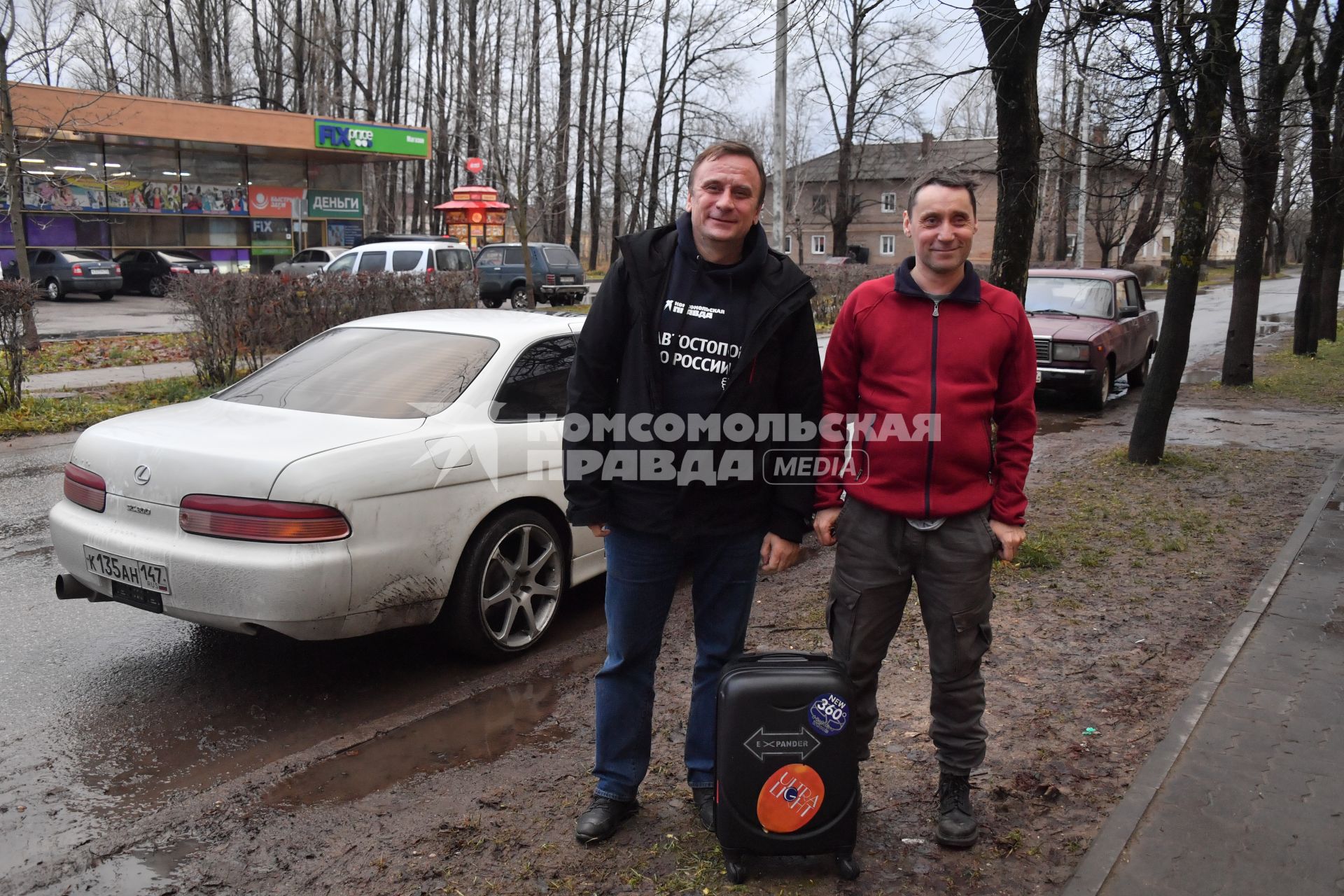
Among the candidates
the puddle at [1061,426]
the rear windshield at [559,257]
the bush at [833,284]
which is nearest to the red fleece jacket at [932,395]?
the puddle at [1061,426]

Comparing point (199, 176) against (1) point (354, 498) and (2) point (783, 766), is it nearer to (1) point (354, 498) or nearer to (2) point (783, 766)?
(1) point (354, 498)

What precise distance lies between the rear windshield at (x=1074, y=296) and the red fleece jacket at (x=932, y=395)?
36.8 ft

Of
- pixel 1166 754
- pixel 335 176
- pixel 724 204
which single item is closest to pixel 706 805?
pixel 1166 754

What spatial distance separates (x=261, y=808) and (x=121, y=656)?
177 cm

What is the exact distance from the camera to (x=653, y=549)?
3082mm

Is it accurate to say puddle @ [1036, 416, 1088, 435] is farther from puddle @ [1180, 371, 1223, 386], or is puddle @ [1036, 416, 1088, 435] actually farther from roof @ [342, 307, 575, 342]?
roof @ [342, 307, 575, 342]

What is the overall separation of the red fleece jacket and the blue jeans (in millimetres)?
342

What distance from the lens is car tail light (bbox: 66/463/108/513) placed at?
4473 mm

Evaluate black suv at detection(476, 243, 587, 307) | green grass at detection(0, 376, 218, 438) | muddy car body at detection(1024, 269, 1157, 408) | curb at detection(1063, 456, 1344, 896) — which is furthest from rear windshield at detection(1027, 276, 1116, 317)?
black suv at detection(476, 243, 587, 307)

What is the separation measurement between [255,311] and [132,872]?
10.1 meters

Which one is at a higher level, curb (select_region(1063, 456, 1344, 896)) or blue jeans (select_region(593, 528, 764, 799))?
blue jeans (select_region(593, 528, 764, 799))

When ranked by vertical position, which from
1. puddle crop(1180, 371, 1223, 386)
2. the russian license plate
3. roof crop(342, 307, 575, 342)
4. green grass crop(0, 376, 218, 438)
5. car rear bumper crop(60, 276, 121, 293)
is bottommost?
green grass crop(0, 376, 218, 438)

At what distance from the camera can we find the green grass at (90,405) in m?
10.5

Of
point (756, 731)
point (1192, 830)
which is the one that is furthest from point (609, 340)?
point (1192, 830)
